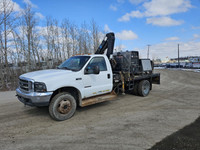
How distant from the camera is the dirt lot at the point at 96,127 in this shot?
9.69ft

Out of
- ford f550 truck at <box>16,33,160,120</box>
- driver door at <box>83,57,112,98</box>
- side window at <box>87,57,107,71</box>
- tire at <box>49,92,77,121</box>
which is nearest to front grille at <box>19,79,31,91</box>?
ford f550 truck at <box>16,33,160,120</box>

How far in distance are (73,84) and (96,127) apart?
1509 mm

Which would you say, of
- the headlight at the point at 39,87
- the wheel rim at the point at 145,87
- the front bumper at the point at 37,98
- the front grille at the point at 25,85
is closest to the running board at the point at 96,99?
the front bumper at the point at 37,98

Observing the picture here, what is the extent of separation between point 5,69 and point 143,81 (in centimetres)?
1037

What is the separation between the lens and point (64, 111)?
418 centimetres

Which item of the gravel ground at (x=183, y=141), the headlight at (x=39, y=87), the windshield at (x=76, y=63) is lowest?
the gravel ground at (x=183, y=141)

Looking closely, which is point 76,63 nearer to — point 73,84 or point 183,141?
point 73,84

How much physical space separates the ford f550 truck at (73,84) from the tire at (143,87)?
647mm

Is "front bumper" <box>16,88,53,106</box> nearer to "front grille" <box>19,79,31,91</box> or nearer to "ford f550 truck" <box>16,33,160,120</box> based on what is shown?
"ford f550 truck" <box>16,33,160,120</box>

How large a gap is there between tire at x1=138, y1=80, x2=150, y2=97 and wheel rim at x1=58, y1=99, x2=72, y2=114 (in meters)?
4.21

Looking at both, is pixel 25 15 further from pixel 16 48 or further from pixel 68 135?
pixel 68 135

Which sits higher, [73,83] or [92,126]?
[73,83]

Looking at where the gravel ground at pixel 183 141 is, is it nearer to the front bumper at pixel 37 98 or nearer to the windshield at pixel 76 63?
the front bumper at pixel 37 98

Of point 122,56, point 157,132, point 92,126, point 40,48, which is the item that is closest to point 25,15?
point 40,48
